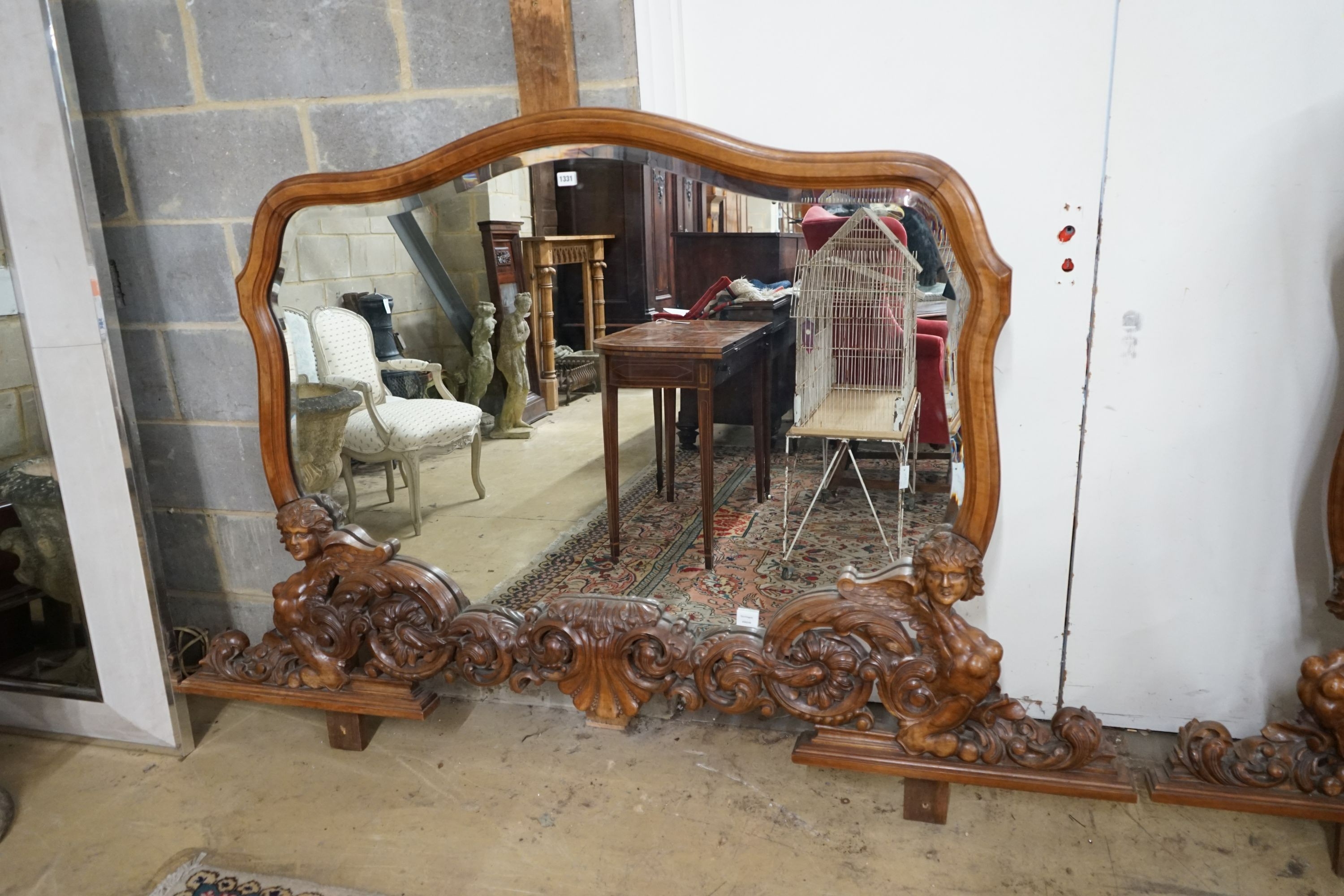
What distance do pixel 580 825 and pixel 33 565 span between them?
1.30 meters

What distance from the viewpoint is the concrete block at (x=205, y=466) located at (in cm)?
190

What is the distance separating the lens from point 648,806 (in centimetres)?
159

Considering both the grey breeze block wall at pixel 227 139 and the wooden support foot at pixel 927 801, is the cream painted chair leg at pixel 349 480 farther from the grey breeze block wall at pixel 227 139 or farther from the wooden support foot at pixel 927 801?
the wooden support foot at pixel 927 801

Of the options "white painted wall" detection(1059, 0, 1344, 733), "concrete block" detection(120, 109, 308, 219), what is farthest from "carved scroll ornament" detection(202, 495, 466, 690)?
"white painted wall" detection(1059, 0, 1344, 733)

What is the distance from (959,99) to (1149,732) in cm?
120

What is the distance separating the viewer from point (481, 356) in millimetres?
1675

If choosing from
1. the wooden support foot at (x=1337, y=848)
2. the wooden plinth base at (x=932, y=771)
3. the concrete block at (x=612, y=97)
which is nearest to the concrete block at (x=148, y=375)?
the concrete block at (x=612, y=97)

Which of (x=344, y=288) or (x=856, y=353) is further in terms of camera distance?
(x=344, y=288)

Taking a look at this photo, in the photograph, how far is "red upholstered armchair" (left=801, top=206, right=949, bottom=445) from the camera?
4.89ft

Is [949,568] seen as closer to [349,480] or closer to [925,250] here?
[925,250]

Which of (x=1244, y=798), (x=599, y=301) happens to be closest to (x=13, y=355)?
(x=599, y=301)

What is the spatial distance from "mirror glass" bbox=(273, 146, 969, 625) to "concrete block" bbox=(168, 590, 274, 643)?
0.44 m

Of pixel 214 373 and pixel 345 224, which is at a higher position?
pixel 345 224

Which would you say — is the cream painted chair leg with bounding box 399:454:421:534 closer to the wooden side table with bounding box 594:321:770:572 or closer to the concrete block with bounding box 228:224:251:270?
the wooden side table with bounding box 594:321:770:572
